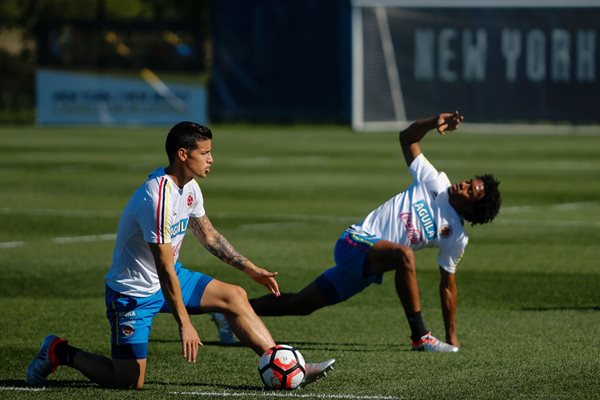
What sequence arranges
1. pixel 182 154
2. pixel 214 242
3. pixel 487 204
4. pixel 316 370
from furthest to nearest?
pixel 487 204, pixel 214 242, pixel 316 370, pixel 182 154

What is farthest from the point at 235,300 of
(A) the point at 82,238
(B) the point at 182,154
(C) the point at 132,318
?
(A) the point at 82,238

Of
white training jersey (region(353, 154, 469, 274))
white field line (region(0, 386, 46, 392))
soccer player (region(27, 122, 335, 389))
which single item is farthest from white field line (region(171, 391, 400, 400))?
white training jersey (region(353, 154, 469, 274))

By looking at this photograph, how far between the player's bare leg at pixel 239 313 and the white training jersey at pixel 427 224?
1748 millimetres

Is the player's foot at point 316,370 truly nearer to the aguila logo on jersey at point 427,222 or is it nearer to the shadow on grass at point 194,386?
the shadow on grass at point 194,386

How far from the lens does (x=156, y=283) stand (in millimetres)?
8273

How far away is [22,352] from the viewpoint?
9.52 metres

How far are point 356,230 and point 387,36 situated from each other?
32403 millimetres

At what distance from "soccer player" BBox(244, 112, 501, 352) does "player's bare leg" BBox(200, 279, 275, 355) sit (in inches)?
58.0

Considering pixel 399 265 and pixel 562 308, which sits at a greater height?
pixel 399 265

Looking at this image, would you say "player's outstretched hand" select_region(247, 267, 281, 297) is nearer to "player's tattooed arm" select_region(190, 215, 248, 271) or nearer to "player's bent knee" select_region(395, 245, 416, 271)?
"player's tattooed arm" select_region(190, 215, 248, 271)

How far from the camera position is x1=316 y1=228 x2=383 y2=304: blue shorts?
9594 mm

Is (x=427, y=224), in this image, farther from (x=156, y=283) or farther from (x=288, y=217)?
(x=288, y=217)

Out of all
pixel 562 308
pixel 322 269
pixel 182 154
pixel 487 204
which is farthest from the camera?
pixel 322 269

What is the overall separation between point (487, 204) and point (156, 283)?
106 inches
